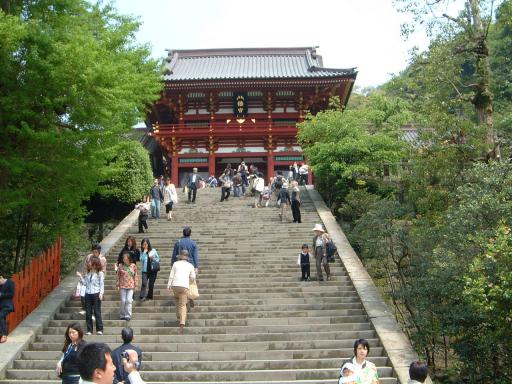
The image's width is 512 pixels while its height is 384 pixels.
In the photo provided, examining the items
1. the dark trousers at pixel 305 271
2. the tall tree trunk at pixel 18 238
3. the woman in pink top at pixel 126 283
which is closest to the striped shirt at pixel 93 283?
the woman in pink top at pixel 126 283

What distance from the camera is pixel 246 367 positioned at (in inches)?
341

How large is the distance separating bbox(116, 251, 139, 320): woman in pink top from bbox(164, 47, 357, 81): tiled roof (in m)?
19.3

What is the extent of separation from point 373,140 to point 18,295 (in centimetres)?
1188

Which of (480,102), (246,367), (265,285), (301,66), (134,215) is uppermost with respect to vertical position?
(301,66)

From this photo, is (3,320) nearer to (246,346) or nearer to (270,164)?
(246,346)

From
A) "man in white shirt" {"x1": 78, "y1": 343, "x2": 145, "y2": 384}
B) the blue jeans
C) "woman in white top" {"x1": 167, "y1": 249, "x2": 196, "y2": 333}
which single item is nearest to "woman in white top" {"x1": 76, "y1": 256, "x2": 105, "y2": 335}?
"woman in white top" {"x1": 167, "y1": 249, "x2": 196, "y2": 333}

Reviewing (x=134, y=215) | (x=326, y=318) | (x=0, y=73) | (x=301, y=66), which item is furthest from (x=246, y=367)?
(x=301, y=66)

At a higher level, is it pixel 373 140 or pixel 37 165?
pixel 373 140

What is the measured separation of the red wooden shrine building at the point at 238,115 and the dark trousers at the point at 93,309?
63.2ft

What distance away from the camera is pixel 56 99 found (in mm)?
9883

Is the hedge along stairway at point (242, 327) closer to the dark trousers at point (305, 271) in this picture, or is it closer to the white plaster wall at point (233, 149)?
the dark trousers at point (305, 271)

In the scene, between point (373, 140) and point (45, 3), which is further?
point (373, 140)

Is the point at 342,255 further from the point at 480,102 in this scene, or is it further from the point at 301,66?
the point at 301,66

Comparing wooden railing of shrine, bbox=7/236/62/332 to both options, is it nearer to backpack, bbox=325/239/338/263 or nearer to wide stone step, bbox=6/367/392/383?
wide stone step, bbox=6/367/392/383
